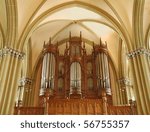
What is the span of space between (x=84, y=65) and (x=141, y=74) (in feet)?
15.0

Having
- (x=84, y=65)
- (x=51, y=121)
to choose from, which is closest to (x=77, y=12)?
(x=84, y=65)

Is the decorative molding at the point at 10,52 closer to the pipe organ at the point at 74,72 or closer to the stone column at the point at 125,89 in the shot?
the pipe organ at the point at 74,72

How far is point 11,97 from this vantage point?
955 cm

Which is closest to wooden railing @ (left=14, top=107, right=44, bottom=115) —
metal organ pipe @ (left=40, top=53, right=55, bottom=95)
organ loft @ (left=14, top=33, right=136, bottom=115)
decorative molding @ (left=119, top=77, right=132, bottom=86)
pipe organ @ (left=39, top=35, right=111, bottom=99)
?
organ loft @ (left=14, top=33, right=136, bottom=115)

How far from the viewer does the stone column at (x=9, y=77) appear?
30.3 ft

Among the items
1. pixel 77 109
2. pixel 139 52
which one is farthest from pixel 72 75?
pixel 139 52

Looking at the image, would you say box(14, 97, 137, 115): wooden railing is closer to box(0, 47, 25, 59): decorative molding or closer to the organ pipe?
the organ pipe

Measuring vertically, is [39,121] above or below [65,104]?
below

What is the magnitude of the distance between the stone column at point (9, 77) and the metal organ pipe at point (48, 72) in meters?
2.75

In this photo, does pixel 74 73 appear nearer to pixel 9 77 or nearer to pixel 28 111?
pixel 28 111

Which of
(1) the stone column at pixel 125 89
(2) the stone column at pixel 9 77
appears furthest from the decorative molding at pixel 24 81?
(1) the stone column at pixel 125 89

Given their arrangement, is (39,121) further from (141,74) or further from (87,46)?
(87,46)

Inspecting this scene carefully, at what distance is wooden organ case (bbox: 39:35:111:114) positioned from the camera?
1266 centimetres

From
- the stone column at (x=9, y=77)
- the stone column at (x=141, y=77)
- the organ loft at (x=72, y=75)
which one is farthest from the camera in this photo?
the organ loft at (x=72, y=75)
